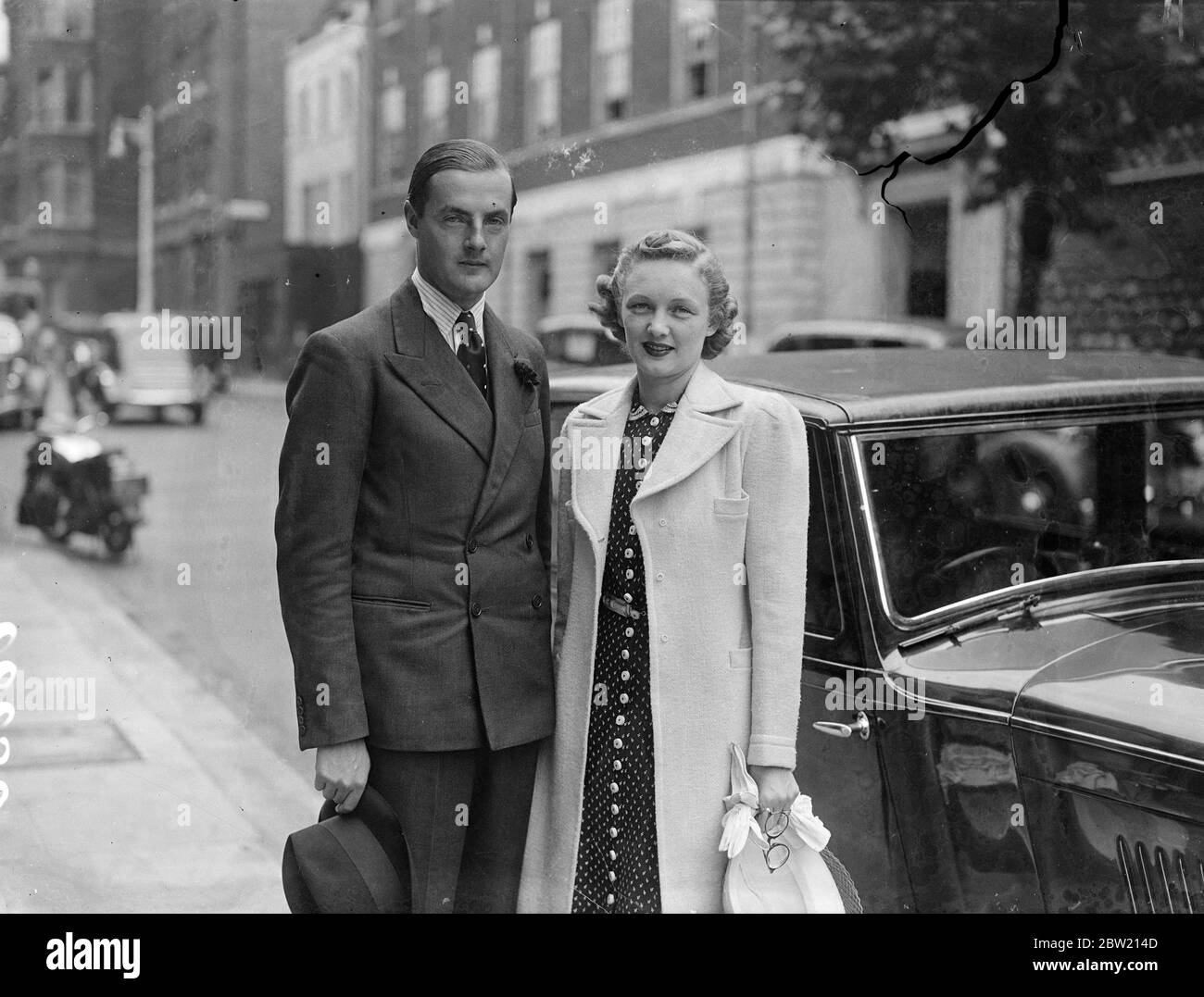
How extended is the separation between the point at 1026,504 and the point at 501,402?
1.36 m

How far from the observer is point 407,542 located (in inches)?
100

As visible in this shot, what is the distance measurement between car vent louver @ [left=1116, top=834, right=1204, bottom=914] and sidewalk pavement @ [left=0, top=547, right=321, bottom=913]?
2.11 metres

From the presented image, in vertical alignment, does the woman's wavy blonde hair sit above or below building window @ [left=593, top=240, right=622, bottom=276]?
below

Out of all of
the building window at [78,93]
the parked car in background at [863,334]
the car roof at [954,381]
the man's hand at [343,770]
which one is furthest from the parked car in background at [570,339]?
the man's hand at [343,770]

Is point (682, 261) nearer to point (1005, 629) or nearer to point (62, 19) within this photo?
point (1005, 629)

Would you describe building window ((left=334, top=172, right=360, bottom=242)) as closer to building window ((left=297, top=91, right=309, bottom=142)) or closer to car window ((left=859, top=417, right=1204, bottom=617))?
building window ((left=297, top=91, right=309, bottom=142))

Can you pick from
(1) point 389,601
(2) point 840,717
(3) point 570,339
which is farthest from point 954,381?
(3) point 570,339

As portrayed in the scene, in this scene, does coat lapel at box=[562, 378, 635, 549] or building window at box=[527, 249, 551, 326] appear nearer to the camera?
coat lapel at box=[562, 378, 635, 549]

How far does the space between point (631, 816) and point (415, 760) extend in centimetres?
45

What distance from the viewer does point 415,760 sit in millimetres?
2596

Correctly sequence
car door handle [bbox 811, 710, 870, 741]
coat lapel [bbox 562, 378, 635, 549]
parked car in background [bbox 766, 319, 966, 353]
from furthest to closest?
parked car in background [bbox 766, 319, 966, 353] < car door handle [bbox 811, 710, 870, 741] < coat lapel [bbox 562, 378, 635, 549]

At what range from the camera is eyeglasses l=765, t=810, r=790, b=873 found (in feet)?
8.27

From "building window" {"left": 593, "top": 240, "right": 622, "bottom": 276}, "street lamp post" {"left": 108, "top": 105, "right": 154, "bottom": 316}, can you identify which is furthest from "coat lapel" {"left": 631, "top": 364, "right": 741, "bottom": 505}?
"street lamp post" {"left": 108, "top": 105, "right": 154, "bottom": 316}

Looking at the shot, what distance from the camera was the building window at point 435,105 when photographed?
389 centimetres
